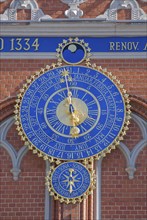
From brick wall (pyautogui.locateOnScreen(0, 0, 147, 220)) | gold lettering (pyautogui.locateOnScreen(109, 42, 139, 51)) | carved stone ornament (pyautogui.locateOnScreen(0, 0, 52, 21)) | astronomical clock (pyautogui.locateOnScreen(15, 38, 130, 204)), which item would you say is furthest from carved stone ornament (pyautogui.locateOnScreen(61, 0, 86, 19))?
brick wall (pyautogui.locateOnScreen(0, 0, 147, 220))

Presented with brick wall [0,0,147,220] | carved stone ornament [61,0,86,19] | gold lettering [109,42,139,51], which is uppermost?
carved stone ornament [61,0,86,19]

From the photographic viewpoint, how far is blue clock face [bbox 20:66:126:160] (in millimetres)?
15544

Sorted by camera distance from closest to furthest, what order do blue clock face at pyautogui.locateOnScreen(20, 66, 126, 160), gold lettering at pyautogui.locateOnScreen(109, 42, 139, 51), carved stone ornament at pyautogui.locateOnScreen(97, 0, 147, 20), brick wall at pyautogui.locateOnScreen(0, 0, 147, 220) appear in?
brick wall at pyautogui.locateOnScreen(0, 0, 147, 220), blue clock face at pyautogui.locateOnScreen(20, 66, 126, 160), gold lettering at pyautogui.locateOnScreen(109, 42, 139, 51), carved stone ornament at pyautogui.locateOnScreen(97, 0, 147, 20)

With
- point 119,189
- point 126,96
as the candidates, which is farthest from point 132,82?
point 119,189

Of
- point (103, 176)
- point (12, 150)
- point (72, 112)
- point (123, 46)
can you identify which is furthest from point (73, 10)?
point (103, 176)

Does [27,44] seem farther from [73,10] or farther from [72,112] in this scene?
[72,112]

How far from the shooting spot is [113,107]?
15.7 m

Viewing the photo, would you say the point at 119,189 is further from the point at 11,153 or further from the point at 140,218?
the point at 11,153

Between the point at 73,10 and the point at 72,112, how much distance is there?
59.4 inches

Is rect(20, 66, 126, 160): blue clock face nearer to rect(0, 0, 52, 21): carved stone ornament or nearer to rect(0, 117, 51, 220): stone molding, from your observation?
rect(0, 117, 51, 220): stone molding

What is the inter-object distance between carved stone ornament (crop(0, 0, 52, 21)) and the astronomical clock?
576mm

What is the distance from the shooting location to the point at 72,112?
15.6 metres

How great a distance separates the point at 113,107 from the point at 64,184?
1264mm

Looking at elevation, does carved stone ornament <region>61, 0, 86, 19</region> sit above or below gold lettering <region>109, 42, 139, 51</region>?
above
